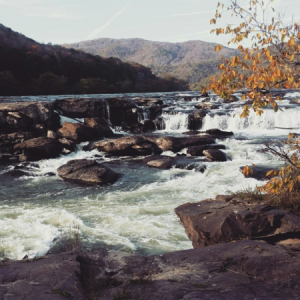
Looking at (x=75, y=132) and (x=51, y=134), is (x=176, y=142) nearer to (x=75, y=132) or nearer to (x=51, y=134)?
(x=75, y=132)

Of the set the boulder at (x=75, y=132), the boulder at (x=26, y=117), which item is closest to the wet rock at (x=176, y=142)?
the boulder at (x=75, y=132)

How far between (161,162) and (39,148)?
24.2ft

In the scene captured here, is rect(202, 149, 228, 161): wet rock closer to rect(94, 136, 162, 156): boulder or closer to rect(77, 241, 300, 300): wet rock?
rect(94, 136, 162, 156): boulder

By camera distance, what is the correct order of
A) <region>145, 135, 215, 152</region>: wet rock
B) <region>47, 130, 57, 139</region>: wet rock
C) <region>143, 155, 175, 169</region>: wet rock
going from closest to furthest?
1. <region>143, 155, 175, 169</region>: wet rock
2. <region>145, 135, 215, 152</region>: wet rock
3. <region>47, 130, 57, 139</region>: wet rock

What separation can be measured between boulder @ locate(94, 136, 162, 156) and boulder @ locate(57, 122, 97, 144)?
298 cm

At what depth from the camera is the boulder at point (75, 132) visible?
21312mm

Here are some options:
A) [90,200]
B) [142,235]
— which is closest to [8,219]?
[90,200]

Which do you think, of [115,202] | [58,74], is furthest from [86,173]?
[58,74]

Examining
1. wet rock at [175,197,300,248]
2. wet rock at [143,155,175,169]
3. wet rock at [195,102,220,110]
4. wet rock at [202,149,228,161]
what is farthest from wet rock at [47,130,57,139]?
wet rock at [175,197,300,248]

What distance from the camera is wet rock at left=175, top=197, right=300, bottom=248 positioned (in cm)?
588

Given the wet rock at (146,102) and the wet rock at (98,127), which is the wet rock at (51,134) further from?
the wet rock at (146,102)

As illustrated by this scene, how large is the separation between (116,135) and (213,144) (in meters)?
8.59

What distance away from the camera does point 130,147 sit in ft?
62.0

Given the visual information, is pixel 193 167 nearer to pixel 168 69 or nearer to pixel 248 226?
pixel 248 226
